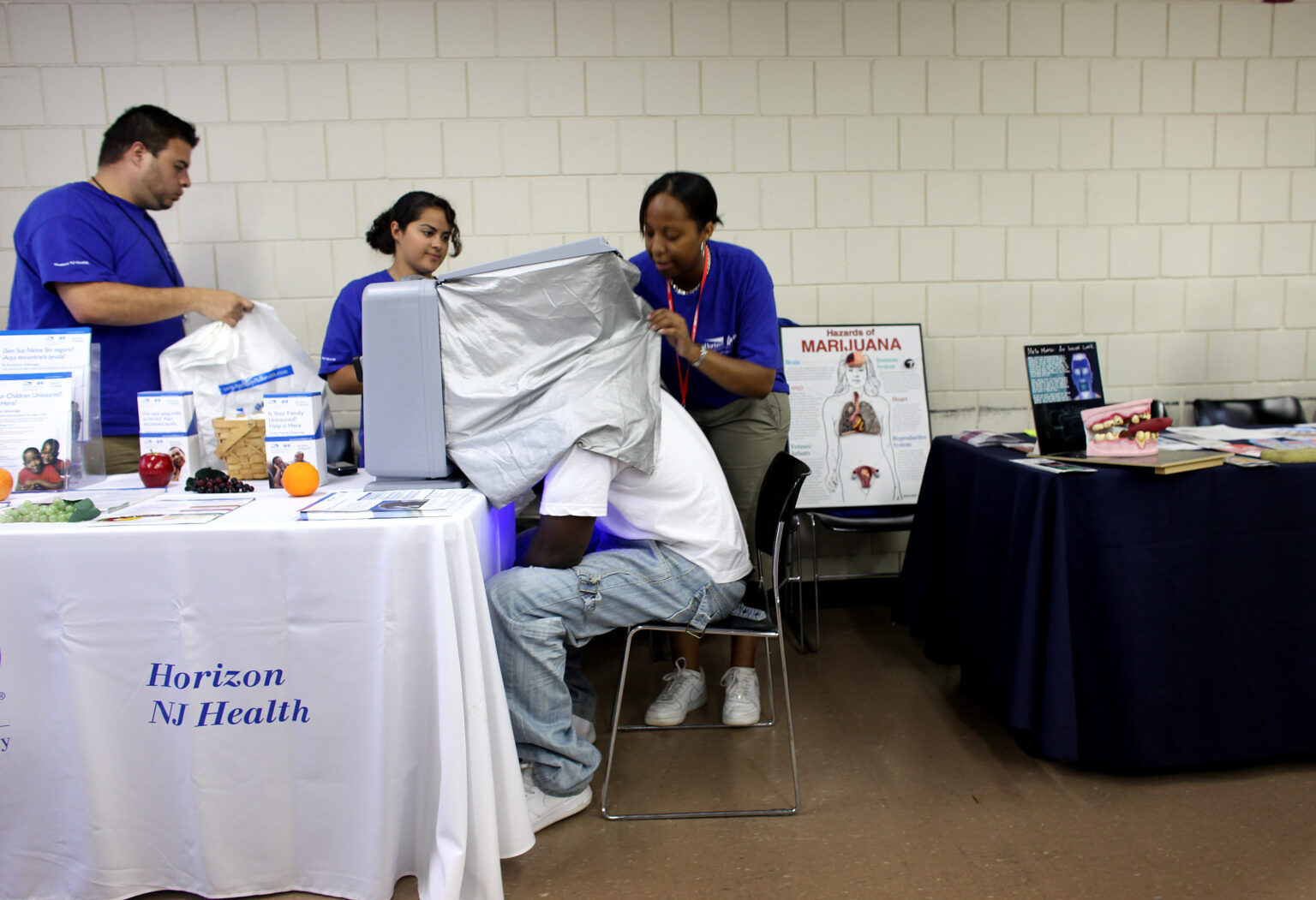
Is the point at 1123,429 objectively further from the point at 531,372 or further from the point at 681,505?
the point at 531,372

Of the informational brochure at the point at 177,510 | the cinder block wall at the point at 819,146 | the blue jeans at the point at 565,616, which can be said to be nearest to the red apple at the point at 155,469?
the informational brochure at the point at 177,510

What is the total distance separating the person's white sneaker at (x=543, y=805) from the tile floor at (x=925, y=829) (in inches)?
1.4

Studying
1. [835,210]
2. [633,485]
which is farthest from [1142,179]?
[633,485]

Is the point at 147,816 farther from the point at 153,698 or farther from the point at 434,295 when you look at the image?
the point at 434,295

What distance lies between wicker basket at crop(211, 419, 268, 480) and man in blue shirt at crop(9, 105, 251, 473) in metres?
0.28

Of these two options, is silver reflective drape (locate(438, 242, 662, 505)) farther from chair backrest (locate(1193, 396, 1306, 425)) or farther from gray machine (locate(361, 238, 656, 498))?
chair backrest (locate(1193, 396, 1306, 425))

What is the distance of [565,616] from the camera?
1.75 m

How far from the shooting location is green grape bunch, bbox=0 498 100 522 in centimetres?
148

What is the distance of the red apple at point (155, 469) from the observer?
1804 mm

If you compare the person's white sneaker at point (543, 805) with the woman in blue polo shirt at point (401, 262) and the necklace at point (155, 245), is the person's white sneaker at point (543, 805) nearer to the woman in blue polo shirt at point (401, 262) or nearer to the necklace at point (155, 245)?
the woman in blue polo shirt at point (401, 262)

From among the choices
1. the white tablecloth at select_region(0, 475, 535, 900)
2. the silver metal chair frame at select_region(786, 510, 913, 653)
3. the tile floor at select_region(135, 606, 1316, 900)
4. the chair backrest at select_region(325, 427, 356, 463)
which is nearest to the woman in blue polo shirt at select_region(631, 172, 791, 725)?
the tile floor at select_region(135, 606, 1316, 900)

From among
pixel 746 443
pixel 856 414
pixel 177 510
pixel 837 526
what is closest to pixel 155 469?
pixel 177 510

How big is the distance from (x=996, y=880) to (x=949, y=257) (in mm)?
2405

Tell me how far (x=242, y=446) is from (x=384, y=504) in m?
0.55
